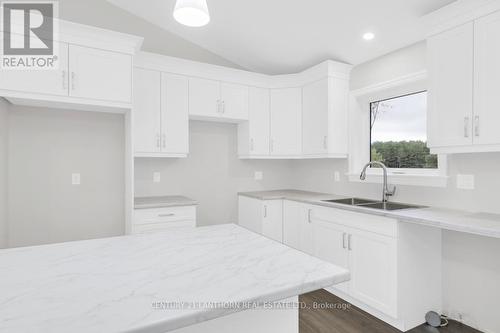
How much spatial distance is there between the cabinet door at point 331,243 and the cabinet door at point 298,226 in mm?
108

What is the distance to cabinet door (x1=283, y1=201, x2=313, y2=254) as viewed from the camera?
9.90 ft

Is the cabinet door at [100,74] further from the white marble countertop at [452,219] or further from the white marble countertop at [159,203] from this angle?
the white marble countertop at [452,219]

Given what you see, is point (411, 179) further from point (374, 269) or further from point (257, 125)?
point (257, 125)

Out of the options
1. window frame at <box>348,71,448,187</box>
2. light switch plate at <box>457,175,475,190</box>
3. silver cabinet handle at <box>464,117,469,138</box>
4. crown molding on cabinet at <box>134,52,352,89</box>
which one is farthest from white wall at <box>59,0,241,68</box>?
light switch plate at <box>457,175,475,190</box>

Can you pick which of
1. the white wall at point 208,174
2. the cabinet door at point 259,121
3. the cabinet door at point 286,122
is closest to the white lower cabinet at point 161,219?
the white wall at point 208,174

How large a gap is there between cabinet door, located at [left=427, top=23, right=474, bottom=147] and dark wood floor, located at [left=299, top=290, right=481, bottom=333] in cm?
142

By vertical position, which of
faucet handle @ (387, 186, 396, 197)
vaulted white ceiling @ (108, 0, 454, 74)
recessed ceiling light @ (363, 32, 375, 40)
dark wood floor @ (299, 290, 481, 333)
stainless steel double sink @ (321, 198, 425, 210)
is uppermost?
vaulted white ceiling @ (108, 0, 454, 74)

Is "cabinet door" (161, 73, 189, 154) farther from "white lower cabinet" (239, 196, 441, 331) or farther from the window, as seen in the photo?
the window

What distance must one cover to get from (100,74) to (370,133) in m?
2.88

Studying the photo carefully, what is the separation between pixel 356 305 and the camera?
8.25ft

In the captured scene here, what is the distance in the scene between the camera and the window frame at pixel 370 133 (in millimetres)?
2471

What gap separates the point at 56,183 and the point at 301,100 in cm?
286

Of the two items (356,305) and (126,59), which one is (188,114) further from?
(356,305)

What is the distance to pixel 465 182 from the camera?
7.34 ft
